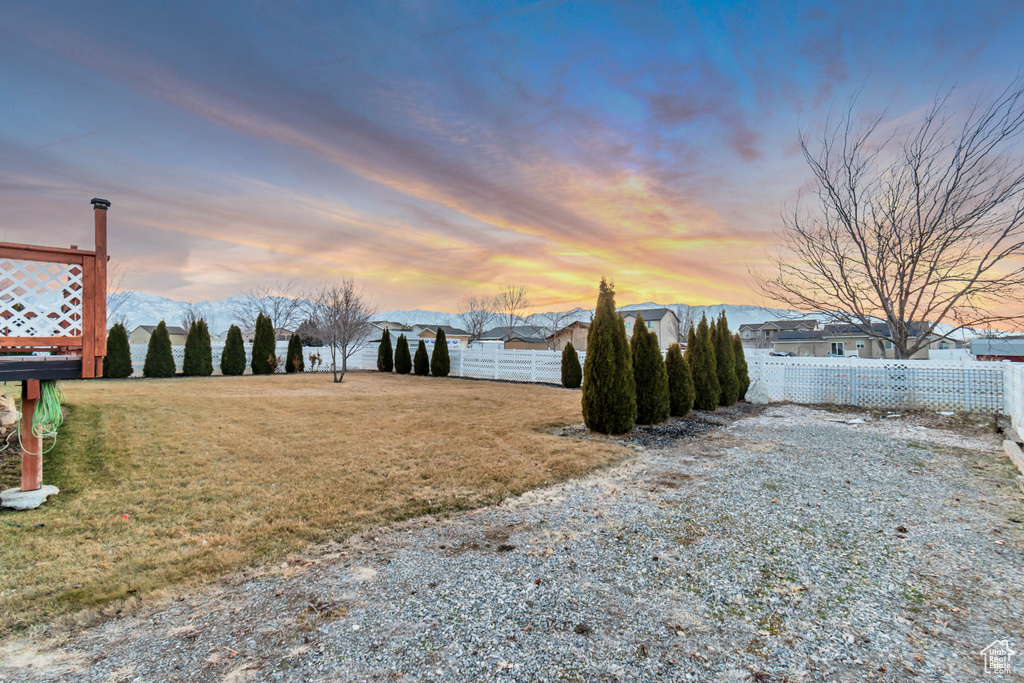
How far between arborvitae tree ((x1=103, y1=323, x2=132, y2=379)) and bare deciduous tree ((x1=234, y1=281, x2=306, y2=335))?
2417 cm

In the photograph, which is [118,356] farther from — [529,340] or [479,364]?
[529,340]

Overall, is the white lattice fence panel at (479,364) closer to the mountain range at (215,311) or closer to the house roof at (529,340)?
the mountain range at (215,311)

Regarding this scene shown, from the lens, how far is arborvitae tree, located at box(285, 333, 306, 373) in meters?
20.1

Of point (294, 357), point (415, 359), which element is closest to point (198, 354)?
point (294, 357)

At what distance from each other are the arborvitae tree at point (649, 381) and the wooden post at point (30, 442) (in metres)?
7.69

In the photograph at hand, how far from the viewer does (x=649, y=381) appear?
773cm

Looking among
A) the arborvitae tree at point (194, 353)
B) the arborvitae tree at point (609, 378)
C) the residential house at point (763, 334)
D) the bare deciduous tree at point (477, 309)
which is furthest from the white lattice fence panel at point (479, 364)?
the residential house at point (763, 334)

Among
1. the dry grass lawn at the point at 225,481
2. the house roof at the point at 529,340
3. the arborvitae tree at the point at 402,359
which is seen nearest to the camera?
the dry grass lawn at the point at 225,481

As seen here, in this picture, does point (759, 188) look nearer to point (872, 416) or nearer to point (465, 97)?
point (872, 416)

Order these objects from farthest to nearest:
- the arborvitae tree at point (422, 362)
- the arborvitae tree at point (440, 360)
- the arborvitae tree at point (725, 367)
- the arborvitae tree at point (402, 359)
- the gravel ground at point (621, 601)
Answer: the arborvitae tree at point (402, 359), the arborvitae tree at point (422, 362), the arborvitae tree at point (440, 360), the arborvitae tree at point (725, 367), the gravel ground at point (621, 601)

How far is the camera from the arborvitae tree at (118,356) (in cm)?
1527

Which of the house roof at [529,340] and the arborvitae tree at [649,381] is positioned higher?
the house roof at [529,340]

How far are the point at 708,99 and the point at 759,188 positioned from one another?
9.13 feet

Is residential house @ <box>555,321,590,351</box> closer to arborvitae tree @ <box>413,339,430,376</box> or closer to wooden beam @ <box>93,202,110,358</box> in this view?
arborvitae tree @ <box>413,339,430,376</box>
